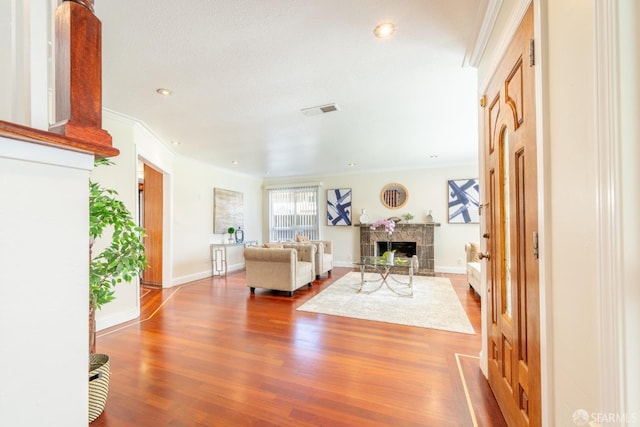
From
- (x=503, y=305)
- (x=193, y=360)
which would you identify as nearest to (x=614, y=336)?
(x=503, y=305)

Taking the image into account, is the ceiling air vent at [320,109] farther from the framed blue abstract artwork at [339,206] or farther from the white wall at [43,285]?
the framed blue abstract artwork at [339,206]

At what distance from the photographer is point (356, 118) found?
322 cm

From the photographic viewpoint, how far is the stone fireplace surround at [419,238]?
5.93 meters

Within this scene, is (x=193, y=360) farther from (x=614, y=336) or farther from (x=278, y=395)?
(x=614, y=336)

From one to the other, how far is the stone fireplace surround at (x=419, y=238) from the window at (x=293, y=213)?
1527 mm

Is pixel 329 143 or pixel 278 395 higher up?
pixel 329 143

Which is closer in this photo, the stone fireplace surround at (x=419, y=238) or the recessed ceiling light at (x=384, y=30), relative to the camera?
the recessed ceiling light at (x=384, y=30)

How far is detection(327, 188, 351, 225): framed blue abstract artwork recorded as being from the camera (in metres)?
6.79

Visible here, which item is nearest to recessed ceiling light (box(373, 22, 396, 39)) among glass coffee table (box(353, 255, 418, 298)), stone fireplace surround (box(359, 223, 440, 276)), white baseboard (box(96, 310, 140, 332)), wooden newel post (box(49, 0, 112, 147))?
wooden newel post (box(49, 0, 112, 147))

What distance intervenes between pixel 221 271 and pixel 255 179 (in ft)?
8.96

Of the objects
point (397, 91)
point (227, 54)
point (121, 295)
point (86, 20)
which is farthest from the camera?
point (121, 295)

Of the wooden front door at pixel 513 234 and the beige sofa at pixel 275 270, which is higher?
the wooden front door at pixel 513 234

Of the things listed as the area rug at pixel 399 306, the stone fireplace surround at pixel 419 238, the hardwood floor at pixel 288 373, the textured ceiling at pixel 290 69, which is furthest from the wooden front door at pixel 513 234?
the stone fireplace surround at pixel 419 238

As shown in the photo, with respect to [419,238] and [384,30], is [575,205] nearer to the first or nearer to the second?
[384,30]
